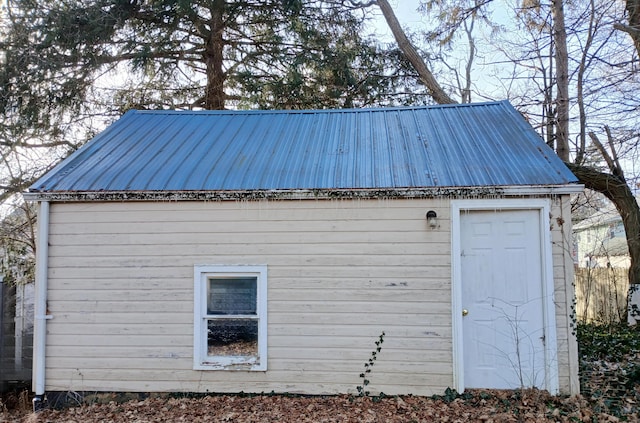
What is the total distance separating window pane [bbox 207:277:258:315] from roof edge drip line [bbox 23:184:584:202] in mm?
1085

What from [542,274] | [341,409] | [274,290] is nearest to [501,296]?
[542,274]

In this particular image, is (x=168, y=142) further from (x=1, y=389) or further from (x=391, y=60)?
(x=391, y=60)

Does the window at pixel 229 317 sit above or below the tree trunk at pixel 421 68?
below

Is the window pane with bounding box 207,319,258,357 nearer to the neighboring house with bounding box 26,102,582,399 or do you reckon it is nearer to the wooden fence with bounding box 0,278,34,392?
the neighboring house with bounding box 26,102,582,399

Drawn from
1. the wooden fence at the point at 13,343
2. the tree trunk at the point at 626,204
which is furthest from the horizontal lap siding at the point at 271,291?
the tree trunk at the point at 626,204

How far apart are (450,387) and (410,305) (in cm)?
Answer: 109

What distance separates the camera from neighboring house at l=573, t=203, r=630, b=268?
41.1 ft

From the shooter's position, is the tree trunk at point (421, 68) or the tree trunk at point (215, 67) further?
the tree trunk at point (421, 68)

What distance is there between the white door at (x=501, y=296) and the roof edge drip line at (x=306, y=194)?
13.0 inches

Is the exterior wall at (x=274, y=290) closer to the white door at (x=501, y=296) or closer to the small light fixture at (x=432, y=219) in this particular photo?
the small light fixture at (x=432, y=219)

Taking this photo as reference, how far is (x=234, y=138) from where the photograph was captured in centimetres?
741

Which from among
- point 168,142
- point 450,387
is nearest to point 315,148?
point 168,142

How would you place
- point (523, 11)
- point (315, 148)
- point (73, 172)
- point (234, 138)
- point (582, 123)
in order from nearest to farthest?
point (73, 172), point (315, 148), point (234, 138), point (582, 123), point (523, 11)

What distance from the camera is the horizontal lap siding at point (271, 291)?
581 centimetres
